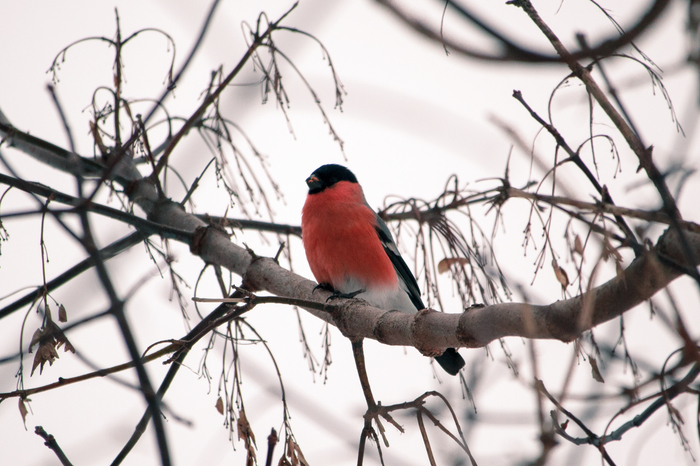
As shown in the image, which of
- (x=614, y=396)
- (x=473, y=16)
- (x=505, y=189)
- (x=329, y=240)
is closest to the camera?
(x=473, y=16)

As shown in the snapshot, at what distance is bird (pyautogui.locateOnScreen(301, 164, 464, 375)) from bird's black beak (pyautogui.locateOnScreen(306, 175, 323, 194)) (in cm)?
19

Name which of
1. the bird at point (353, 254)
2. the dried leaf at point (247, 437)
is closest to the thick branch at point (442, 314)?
the dried leaf at point (247, 437)

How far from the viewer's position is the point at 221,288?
9.12 ft

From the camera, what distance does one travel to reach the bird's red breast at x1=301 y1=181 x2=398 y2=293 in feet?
12.6

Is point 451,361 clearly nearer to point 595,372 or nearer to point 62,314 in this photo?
point 595,372

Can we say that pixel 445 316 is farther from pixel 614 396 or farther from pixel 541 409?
pixel 541 409

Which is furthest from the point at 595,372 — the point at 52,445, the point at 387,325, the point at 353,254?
the point at 353,254

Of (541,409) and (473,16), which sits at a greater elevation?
(473,16)

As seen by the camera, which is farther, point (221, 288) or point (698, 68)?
point (221, 288)

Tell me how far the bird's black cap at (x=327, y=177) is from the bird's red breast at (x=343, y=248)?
0.42 m

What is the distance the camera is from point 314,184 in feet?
14.8

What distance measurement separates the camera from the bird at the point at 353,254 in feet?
12.6

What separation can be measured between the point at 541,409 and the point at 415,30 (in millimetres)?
542

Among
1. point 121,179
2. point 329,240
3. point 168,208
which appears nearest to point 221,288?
point 168,208
